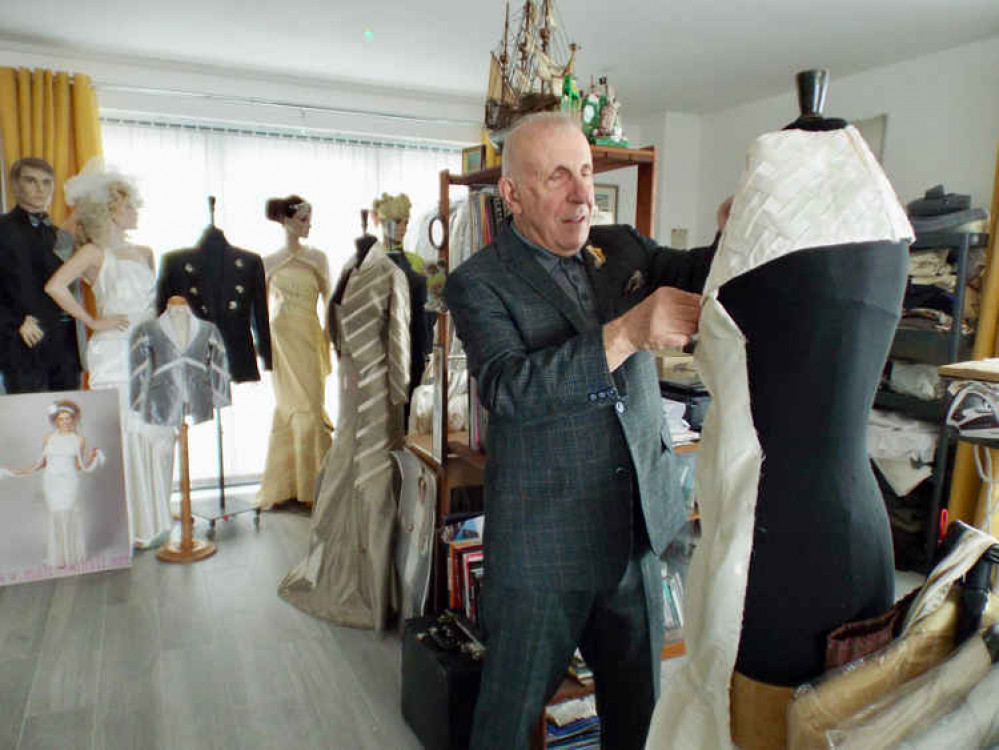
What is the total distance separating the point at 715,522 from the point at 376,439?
193 cm

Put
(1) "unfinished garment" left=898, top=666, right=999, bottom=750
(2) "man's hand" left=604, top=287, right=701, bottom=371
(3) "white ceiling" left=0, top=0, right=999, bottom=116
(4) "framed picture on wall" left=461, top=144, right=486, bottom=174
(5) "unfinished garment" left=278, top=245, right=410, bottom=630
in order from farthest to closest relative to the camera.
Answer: (3) "white ceiling" left=0, top=0, right=999, bottom=116 < (5) "unfinished garment" left=278, top=245, right=410, bottom=630 < (4) "framed picture on wall" left=461, top=144, right=486, bottom=174 < (2) "man's hand" left=604, top=287, right=701, bottom=371 < (1) "unfinished garment" left=898, top=666, right=999, bottom=750

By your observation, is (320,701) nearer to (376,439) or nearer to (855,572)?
(376,439)

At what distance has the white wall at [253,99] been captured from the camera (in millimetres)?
3989

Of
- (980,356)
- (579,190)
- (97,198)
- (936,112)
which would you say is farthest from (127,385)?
(936,112)

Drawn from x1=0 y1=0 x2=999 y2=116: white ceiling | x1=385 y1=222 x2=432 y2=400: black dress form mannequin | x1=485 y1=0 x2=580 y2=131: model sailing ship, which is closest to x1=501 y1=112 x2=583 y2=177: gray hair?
x1=485 y1=0 x2=580 y2=131: model sailing ship

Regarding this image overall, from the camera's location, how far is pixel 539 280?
1280 millimetres

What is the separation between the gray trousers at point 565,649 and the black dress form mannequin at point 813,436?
487 millimetres

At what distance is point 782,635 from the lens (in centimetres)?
88

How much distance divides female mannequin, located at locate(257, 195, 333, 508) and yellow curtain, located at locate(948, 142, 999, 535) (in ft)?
10.7

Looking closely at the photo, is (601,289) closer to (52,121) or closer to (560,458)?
(560,458)

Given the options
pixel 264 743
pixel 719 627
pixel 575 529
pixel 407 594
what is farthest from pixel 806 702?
pixel 407 594

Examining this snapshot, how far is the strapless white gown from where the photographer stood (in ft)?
11.2

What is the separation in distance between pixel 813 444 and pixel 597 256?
0.64 metres

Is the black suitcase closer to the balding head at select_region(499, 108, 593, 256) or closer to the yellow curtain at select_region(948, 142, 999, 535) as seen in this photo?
the balding head at select_region(499, 108, 593, 256)
